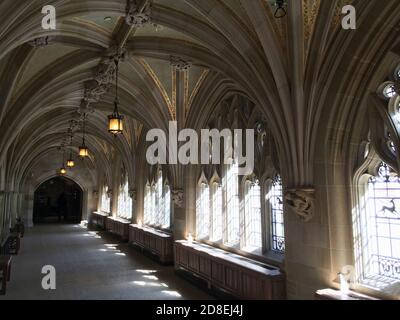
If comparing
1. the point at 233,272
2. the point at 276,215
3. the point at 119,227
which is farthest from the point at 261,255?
the point at 119,227

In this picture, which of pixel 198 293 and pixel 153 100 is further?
pixel 153 100

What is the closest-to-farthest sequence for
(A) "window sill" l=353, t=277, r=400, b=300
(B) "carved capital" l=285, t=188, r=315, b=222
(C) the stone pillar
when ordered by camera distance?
(A) "window sill" l=353, t=277, r=400, b=300, (B) "carved capital" l=285, t=188, r=315, b=222, (C) the stone pillar

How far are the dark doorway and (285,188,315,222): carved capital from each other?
2333cm

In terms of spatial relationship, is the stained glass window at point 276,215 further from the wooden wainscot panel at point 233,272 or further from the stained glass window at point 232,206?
the stained glass window at point 232,206

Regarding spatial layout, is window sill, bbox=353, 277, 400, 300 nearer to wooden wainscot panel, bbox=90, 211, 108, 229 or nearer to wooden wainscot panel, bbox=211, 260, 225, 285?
wooden wainscot panel, bbox=211, 260, 225, 285

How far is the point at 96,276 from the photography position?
7523 mm

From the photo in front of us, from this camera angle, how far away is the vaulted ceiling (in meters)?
3.94

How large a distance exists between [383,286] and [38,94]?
7.57 meters

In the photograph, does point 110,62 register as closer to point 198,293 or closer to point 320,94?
point 320,94

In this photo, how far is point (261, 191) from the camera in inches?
231

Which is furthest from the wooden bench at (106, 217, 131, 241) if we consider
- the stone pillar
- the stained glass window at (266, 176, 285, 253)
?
the stained glass window at (266, 176, 285, 253)

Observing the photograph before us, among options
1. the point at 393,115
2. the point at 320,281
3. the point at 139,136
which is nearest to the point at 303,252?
the point at 320,281

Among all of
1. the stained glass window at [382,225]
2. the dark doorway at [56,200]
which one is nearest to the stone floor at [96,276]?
the stained glass window at [382,225]

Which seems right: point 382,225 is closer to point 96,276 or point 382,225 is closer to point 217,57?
point 217,57
